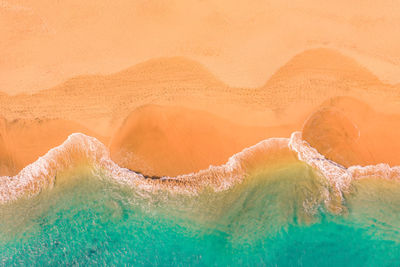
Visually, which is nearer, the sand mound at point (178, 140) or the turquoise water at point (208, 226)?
the turquoise water at point (208, 226)

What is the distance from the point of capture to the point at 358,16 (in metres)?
4.46

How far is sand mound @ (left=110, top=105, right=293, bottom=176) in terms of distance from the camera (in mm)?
4445

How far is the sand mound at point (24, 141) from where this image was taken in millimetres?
4406

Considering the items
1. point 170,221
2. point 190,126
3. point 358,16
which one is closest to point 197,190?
point 170,221

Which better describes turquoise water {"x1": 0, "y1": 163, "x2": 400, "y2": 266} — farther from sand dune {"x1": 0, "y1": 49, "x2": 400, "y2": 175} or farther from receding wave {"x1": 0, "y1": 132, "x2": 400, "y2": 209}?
sand dune {"x1": 0, "y1": 49, "x2": 400, "y2": 175}

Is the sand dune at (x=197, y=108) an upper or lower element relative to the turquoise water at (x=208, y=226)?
upper

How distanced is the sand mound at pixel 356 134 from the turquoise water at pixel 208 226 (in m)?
0.40

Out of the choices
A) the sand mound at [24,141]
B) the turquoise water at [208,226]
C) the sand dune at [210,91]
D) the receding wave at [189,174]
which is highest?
the sand dune at [210,91]

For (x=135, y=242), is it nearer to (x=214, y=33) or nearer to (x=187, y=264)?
(x=187, y=264)

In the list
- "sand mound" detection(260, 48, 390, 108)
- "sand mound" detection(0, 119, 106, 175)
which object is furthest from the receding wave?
"sand mound" detection(260, 48, 390, 108)

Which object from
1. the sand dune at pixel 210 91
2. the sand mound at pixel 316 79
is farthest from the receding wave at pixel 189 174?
the sand mound at pixel 316 79

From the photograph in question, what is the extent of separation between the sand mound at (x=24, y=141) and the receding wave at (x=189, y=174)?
0.11m

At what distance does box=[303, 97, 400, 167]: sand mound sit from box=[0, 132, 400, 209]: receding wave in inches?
5.3

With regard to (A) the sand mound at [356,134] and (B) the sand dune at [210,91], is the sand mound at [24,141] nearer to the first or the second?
(B) the sand dune at [210,91]
